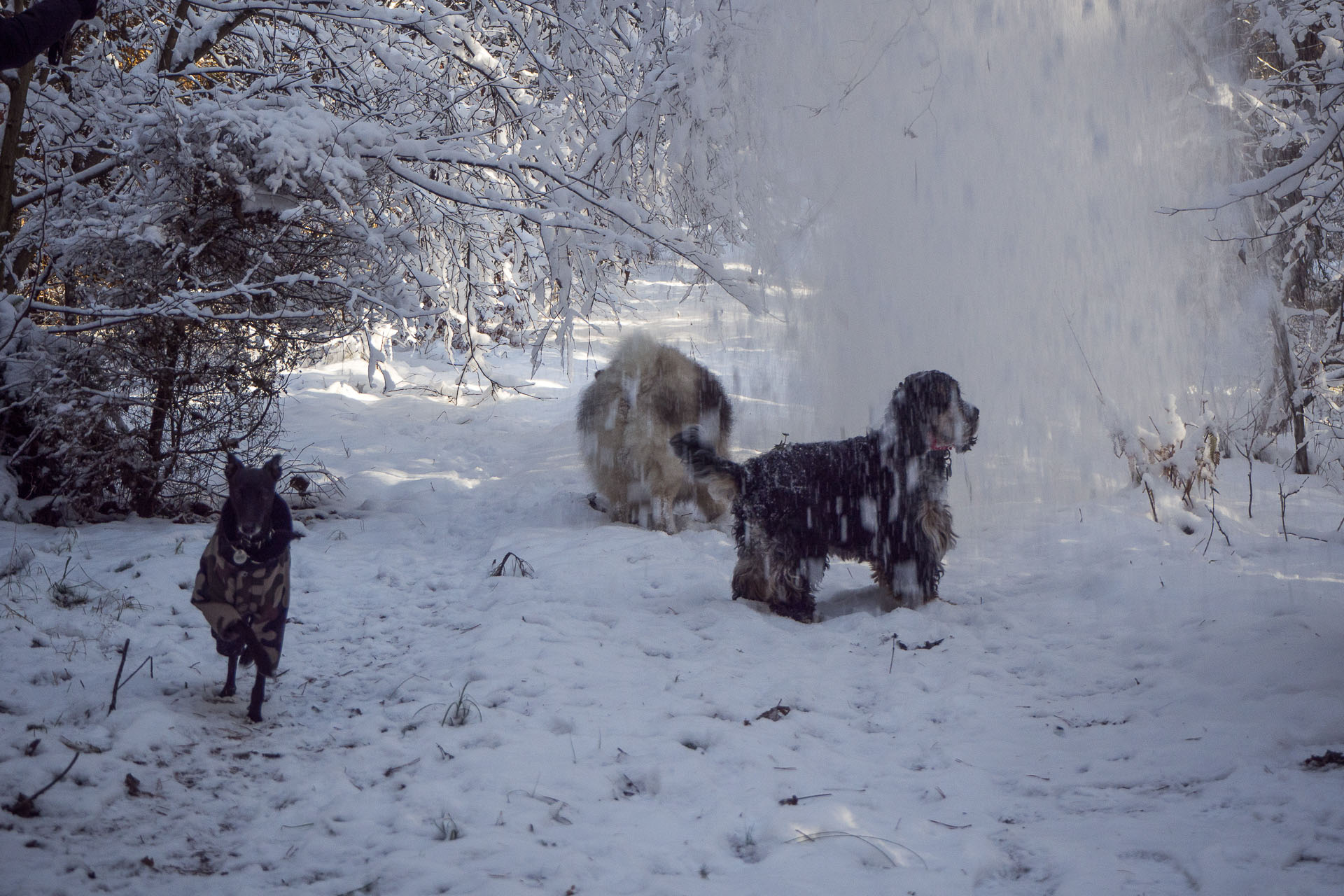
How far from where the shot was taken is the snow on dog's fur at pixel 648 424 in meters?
6.36

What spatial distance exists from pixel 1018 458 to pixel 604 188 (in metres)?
4.89

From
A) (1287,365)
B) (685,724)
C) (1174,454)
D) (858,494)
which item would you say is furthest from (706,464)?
(1287,365)

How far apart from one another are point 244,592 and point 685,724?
6.12 ft

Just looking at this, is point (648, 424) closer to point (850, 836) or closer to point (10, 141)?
point (850, 836)

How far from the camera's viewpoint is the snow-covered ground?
7.36ft

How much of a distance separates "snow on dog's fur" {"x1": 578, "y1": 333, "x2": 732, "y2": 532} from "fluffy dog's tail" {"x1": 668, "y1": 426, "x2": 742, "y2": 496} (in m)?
1.60

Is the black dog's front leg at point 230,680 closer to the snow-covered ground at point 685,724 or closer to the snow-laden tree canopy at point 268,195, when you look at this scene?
the snow-covered ground at point 685,724

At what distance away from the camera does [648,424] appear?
6.38 metres

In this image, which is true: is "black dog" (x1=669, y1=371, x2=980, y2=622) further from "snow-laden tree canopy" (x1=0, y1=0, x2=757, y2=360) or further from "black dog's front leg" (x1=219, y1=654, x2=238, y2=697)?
"black dog's front leg" (x1=219, y1=654, x2=238, y2=697)

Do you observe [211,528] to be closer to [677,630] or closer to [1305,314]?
[677,630]

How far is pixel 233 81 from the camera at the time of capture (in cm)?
720

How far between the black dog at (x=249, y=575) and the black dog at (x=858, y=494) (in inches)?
87.8

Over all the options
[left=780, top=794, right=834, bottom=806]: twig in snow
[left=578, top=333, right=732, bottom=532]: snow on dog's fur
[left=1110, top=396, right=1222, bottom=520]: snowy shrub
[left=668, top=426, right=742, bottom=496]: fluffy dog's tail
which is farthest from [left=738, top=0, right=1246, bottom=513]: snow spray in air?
[left=780, top=794, right=834, bottom=806]: twig in snow

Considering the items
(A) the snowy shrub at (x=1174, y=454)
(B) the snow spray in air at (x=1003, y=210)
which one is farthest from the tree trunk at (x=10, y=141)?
(A) the snowy shrub at (x=1174, y=454)
